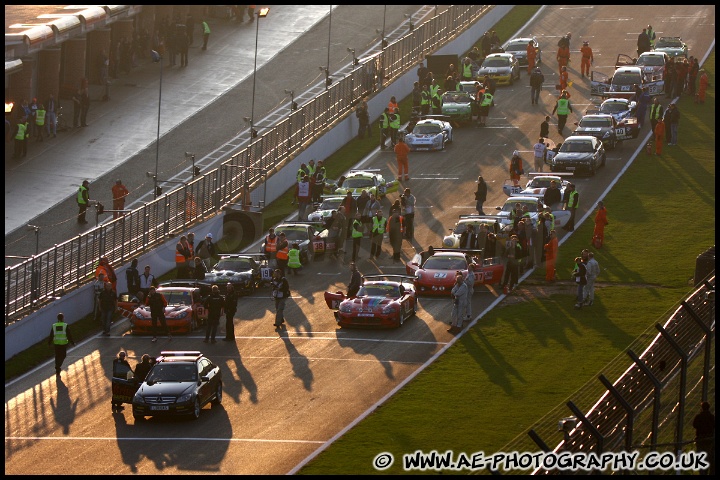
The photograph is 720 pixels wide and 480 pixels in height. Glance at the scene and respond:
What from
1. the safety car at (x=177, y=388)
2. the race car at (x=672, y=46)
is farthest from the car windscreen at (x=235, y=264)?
the race car at (x=672, y=46)

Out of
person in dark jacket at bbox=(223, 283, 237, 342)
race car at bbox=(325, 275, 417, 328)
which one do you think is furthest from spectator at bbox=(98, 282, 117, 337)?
race car at bbox=(325, 275, 417, 328)

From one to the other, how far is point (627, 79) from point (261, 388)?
1267 inches

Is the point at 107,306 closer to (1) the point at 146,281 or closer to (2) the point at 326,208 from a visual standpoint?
(1) the point at 146,281

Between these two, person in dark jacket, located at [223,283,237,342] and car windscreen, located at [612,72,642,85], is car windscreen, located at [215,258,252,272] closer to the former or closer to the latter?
person in dark jacket, located at [223,283,237,342]

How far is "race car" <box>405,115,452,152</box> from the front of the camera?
57062 millimetres

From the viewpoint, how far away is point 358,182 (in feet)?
167

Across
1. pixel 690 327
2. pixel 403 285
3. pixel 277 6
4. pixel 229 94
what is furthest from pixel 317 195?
pixel 277 6

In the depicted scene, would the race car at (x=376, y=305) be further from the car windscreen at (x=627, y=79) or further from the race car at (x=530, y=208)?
the car windscreen at (x=627, y=79)

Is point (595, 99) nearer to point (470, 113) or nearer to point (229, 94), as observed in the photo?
point (470, 113)

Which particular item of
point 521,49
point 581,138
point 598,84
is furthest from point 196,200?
point 521,49

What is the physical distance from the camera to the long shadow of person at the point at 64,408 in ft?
109

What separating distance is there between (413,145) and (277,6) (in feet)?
86.3

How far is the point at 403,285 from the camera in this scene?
132ft

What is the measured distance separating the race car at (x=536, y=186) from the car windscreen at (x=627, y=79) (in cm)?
1311
